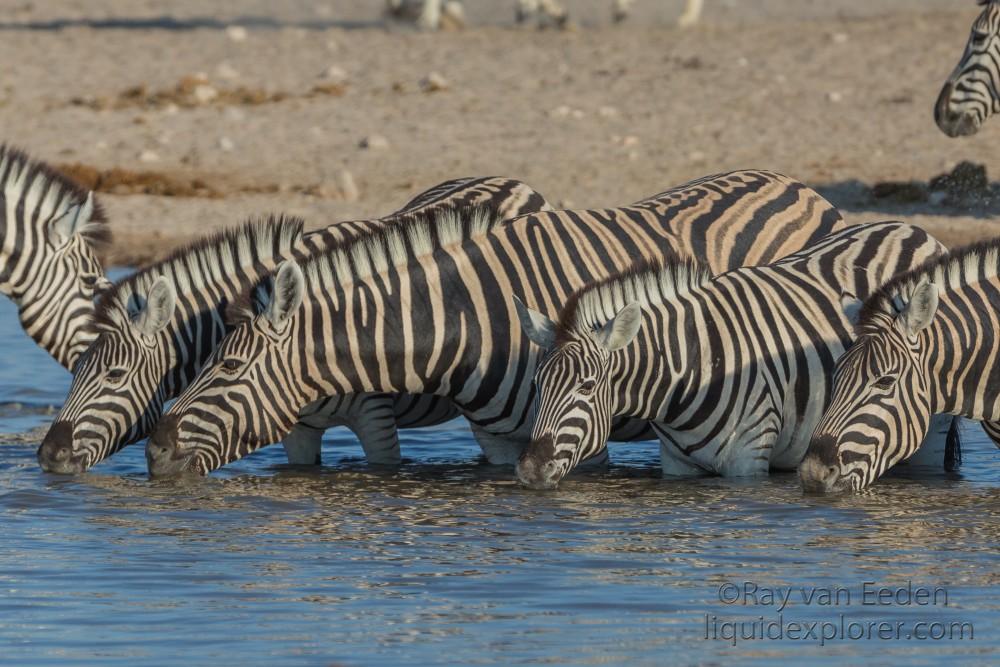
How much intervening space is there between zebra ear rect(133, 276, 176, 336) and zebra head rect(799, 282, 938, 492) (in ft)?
10.4

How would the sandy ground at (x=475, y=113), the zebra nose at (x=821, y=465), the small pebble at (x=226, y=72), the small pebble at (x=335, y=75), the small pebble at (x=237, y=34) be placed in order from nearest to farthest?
the zebra nose at (x=821, y=465)
the sandy ground at (x=475, y=113)
the small pebble at (x=335, y=75)
the small pebble at (x=226, y=72)
the small pebble at (x=237, y=34)

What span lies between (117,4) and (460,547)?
2607cm

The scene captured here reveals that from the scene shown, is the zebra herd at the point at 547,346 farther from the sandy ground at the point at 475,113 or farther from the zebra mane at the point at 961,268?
the sandy ground at the point at 475,113

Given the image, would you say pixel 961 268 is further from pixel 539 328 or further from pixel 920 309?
pixel 539 328

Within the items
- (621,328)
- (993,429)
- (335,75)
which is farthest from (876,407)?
(335,75)

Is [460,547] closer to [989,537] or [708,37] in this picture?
[989,537]

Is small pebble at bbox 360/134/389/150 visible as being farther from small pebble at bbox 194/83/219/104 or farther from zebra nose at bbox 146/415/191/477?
zebra nose at bbox 146/415/191/477

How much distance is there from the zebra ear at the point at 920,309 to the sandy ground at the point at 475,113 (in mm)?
7317

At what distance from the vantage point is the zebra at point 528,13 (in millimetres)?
26219

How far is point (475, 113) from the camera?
798 inches

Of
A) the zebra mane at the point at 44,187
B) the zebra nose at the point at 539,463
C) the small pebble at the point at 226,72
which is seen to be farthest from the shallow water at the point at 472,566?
the small pebble at the point at 226,72

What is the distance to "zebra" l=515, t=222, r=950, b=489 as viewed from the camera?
8.71 meters

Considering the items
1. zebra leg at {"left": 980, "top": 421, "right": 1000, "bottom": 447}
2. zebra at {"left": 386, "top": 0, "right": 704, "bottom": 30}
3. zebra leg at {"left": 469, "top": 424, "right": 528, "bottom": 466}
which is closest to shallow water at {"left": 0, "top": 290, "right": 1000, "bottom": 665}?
zebra leg at {"left": 469, "top": 424, "right": 528, "bottom": 466}


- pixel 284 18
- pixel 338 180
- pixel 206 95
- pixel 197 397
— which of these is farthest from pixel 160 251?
pixel 284 18
